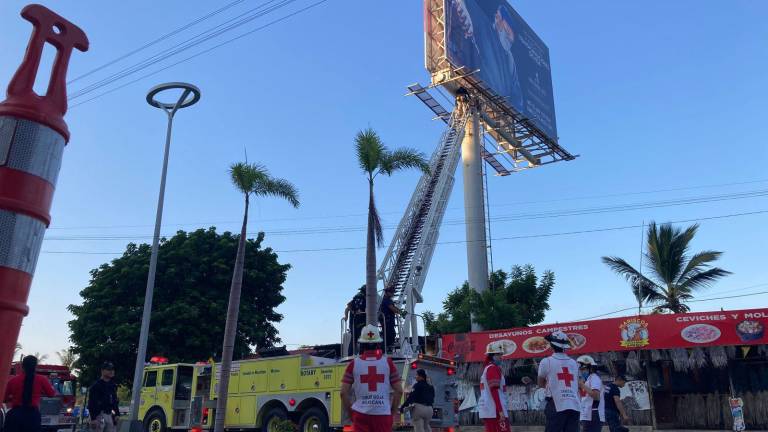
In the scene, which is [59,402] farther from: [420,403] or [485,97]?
[485,97]

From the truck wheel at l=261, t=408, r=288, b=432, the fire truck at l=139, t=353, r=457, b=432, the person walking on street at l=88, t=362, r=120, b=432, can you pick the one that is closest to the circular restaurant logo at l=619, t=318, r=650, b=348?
the fire truck at l=139, t=353, r=457, b=432

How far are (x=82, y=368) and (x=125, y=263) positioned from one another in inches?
211

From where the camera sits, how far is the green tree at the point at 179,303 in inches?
1166

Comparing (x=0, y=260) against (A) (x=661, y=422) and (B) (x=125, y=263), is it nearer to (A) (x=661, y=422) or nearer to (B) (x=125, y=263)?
(A) (x=661, y=422)

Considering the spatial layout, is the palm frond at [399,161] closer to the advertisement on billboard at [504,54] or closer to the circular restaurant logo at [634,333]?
the circular restaurant logo at [634,333]

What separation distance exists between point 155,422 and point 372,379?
49.8 ft

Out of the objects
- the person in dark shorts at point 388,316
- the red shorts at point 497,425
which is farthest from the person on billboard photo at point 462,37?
the red shorts at point 497,425

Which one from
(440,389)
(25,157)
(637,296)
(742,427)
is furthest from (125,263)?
(25,157)

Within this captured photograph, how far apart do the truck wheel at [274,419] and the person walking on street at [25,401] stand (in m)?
10.4

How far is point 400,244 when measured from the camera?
28.1 meters

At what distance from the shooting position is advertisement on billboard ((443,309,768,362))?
1786 centimetres

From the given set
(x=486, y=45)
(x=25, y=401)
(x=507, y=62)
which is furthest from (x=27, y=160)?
(x=507, y=62)

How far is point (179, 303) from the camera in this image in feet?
98.8

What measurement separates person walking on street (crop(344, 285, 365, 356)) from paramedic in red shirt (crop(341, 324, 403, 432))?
11632 millimetres
